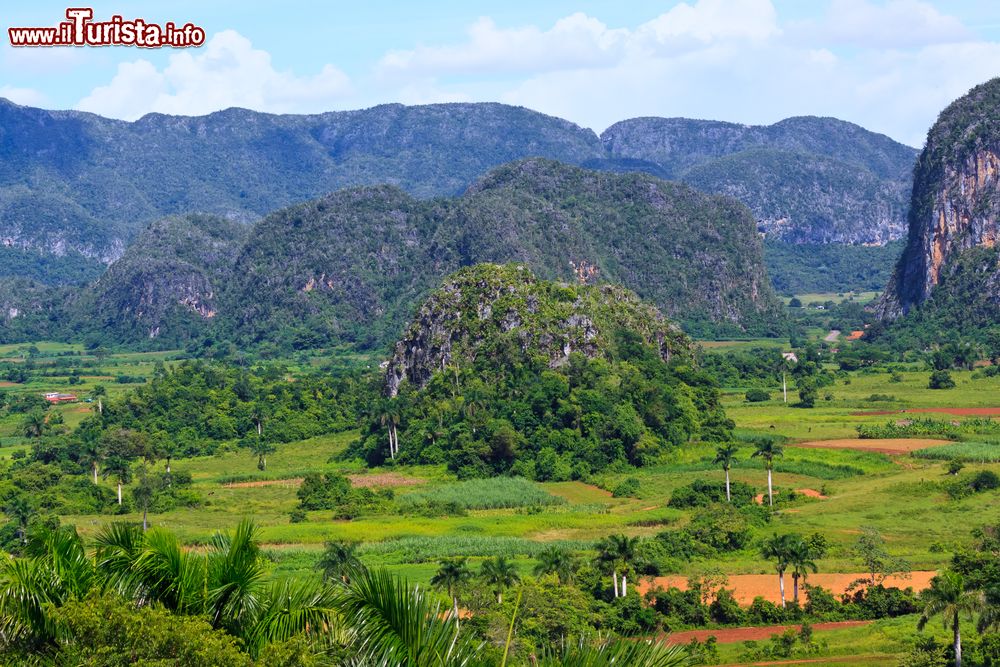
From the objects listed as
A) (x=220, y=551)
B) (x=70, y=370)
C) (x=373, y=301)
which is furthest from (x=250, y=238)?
(x=220, y=551)

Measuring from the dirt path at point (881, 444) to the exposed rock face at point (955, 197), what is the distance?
206 feet

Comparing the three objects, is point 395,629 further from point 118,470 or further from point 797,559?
point 118,470

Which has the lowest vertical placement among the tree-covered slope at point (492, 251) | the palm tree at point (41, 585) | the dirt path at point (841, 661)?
the dirt path at point (841, 661)

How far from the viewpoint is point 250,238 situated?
192m

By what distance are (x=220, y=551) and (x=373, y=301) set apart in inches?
6358

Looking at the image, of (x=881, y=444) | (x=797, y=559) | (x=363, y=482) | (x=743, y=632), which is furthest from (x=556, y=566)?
(x=881, y=444)

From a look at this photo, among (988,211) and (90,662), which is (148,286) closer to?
(988,211)

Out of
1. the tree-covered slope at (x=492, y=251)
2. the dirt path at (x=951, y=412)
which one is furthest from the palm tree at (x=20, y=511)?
the tree-covered slope at (x=492, y=251)

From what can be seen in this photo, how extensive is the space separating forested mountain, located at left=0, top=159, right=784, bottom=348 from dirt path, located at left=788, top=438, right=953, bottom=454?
8563 cm

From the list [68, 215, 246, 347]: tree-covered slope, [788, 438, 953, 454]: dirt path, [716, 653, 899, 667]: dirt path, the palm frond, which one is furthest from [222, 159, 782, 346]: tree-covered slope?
the palm frond

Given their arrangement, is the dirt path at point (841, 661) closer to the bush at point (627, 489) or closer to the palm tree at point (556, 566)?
the palm tree at point (556, 566)

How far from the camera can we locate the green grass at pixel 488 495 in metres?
63.6

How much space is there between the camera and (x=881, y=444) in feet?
239

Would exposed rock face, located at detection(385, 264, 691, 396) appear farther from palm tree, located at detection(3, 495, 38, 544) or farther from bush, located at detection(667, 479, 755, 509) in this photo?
palm tree, located at detection(3, 495, 38, 544)
